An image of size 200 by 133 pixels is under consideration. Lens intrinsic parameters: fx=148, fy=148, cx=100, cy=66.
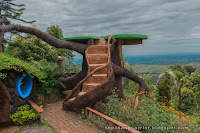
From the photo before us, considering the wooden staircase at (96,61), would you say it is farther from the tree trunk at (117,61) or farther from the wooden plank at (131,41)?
the wooden plank at (131,41)

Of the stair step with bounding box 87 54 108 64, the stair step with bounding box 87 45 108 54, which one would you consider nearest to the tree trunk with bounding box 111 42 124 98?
the stair step with bounding box 87 45 108 54

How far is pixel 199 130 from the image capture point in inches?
204

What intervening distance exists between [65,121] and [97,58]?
353cm

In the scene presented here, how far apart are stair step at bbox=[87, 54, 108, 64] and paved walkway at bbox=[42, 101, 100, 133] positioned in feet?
9.21

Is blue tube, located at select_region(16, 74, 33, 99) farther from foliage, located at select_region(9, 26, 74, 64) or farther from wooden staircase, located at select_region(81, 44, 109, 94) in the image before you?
foliage, located at select_region(9, 26, 74, 64)

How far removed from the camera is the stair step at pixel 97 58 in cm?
782

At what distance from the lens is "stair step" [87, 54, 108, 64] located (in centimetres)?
782

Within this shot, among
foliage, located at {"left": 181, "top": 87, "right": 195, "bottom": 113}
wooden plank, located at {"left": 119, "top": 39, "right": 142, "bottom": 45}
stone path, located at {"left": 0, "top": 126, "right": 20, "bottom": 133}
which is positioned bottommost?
foliage, located at {"left": 181, "top": 87, "right": 195, "bottom": 113}

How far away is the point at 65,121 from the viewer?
574cm

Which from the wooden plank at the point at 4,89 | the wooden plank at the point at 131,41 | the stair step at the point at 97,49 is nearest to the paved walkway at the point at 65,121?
the wooden plank at the point at 4,89

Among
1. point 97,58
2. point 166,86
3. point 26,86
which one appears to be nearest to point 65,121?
point 26,86

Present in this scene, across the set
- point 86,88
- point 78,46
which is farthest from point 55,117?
point 78,46

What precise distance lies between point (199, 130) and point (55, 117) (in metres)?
5.39

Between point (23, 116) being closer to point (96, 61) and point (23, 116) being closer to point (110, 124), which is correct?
point (110, 124)
